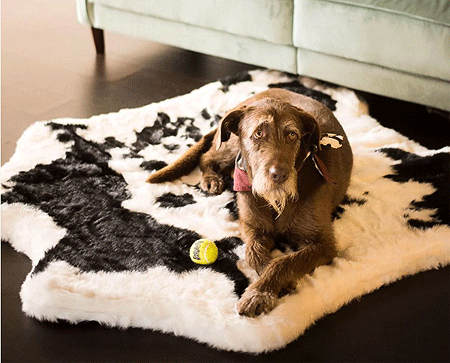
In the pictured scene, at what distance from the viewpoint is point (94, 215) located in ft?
7.85

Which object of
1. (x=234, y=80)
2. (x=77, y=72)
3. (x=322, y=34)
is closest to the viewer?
(x=322, y=34)

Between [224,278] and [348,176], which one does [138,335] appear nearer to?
[224,278]

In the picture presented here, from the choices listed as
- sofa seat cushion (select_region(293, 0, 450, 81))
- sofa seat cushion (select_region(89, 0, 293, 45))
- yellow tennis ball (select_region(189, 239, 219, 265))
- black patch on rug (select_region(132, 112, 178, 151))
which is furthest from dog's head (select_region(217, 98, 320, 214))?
sofa seat cushion (select_region(89, 0, 293, 45))

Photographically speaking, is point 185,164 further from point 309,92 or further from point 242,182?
point 309,92

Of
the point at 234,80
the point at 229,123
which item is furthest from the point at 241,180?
the point at 234,80

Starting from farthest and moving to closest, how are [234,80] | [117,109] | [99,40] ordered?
[99,40]
[234,80]
[117,109]

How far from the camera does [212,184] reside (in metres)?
2.56

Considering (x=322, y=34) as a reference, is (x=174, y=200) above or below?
below

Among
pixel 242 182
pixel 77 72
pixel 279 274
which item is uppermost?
pixel 242 182

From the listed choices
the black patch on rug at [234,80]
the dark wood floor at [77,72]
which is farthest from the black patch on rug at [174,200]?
the black patch on rug at [234,80]

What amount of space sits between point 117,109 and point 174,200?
1.06 metres

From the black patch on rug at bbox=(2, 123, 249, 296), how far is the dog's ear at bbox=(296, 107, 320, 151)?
463mm

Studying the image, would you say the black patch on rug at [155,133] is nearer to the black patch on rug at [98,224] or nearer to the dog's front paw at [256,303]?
the black patch on rug at [98,224]

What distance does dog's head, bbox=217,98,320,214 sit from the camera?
2.00 meters
